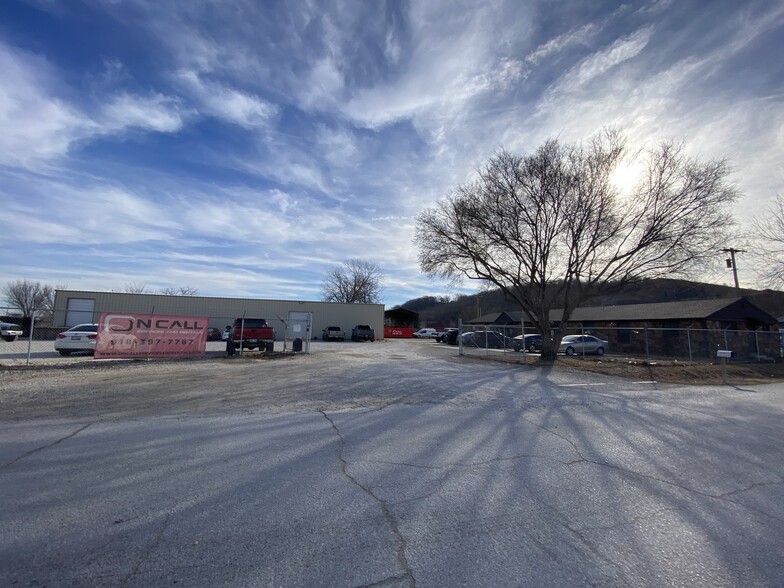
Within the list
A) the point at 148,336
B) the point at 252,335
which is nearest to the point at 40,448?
the point at 148,336

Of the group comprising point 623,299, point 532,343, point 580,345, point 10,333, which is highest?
point 623,299

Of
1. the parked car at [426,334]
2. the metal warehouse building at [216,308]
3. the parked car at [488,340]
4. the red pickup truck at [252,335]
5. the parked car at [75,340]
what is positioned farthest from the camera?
the parked car at [426,334]

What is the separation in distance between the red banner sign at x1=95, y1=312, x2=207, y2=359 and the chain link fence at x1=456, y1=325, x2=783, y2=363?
49.4ft

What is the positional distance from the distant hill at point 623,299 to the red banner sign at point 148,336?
18942 mm

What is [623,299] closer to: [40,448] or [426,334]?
[426,334]

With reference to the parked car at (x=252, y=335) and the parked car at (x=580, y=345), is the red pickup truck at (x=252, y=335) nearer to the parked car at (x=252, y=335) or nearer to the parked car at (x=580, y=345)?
the parked car at (x=252, y=335)

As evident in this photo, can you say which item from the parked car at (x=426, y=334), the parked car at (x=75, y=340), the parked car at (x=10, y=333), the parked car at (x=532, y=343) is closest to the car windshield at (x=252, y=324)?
the parked car at (x=75, y=340)

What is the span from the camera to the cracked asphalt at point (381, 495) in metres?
2.81

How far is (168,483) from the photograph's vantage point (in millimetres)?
4164

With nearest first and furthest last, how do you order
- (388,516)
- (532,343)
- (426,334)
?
(388,516), (532,343), (426,334)

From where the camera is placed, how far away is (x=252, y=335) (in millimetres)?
21734

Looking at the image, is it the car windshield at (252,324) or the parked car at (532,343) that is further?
the parked car at (532,343)

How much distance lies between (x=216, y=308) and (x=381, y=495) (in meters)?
40.8

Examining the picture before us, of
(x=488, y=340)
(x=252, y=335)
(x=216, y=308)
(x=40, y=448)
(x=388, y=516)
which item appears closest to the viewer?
(x=388, y=516)
